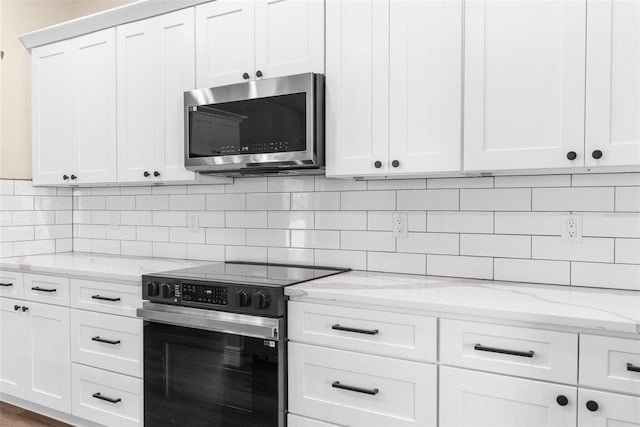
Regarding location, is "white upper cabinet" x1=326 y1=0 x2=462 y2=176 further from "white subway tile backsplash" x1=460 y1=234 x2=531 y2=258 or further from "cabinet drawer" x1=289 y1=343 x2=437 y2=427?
"cabinet drawer" x1=289 y1=343 x2=437 y2=427

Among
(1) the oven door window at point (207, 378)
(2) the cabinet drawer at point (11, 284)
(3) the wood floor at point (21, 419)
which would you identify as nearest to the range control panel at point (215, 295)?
(1) the oven door window at point (207, 378)

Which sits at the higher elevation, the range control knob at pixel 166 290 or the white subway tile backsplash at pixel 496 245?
the white subway tile backsplash at pixel 496 245

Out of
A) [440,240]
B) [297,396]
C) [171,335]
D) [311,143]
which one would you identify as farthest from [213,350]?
[440,240]

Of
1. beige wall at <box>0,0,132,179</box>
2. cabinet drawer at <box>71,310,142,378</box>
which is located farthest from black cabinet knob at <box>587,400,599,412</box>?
beige wall at <box>0,0,132,179</box>

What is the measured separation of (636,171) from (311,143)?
133 centimetres

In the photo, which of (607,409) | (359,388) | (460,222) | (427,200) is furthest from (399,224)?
(607,409)

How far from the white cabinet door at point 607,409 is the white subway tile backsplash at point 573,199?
0.84m

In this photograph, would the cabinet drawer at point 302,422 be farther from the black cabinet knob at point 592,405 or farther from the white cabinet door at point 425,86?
the white cabinet door at point 425,86

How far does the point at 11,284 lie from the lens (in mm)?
3006

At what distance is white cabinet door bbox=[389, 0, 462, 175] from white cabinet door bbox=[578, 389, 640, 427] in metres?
0.95

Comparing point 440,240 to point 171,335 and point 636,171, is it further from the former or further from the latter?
point 171,335

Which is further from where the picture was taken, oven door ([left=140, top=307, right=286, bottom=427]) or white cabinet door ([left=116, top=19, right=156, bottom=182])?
white cabinet door ([left=116, top=19, right=156, bottom=182])

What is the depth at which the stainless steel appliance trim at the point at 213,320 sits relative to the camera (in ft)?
6.77

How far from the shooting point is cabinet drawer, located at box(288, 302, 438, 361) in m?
1.82
